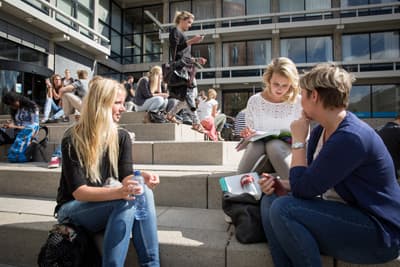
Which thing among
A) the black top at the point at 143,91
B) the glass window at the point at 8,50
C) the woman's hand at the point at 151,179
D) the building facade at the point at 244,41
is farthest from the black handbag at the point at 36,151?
the building facade at the point at 244,41

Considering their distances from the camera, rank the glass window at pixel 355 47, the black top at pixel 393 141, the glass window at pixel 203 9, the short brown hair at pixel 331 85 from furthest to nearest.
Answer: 1. the glass window at pixel 203 9
2. the glass window at pixel 355 47
3. the black top at pixel 393 141
4. the short brown hair at pixel 331 85

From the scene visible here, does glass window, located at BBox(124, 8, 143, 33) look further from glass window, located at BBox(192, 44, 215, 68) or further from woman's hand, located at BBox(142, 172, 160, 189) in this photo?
woman's hand, located at BBox(142, 172, 160, 189)

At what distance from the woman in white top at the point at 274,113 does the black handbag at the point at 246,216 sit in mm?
364

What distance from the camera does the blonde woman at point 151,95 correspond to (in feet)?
15.9

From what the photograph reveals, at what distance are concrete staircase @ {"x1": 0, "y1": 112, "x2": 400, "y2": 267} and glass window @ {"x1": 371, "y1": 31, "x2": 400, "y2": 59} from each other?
15.2 meters

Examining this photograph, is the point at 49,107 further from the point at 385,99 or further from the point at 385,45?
the point at 385,45

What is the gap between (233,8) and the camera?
53.1ft

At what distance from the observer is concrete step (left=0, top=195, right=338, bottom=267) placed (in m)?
1.66

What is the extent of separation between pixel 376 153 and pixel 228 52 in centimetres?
1565

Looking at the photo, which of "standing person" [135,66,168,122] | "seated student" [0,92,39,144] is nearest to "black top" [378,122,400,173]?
"standing person" [135,66,168,122]


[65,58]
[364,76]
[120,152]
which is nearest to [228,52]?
[364,76]

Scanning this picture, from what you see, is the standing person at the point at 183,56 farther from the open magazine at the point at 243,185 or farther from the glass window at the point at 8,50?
the glass window at the point at 8,50

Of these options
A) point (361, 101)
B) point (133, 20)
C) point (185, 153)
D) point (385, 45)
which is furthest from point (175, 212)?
point (133, 20)

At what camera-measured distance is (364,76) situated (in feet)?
46.3
